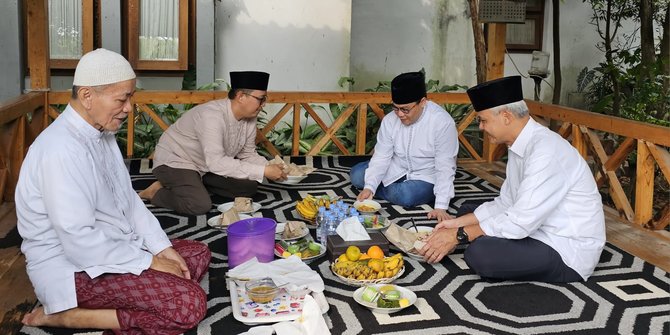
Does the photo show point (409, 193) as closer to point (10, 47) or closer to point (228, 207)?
point (228, 207)

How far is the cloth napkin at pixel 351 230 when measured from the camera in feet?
12.2

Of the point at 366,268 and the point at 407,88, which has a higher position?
the point at 407,88

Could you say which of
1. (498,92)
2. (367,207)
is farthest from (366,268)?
(367,207)

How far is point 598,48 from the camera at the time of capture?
10664 millimetres

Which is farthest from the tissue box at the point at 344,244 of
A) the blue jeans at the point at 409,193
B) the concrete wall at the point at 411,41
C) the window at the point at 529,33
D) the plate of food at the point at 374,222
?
the window at the point at 529,33

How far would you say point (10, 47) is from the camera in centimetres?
715

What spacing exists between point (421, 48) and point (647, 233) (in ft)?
20.2

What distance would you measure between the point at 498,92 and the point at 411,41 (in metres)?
6.93

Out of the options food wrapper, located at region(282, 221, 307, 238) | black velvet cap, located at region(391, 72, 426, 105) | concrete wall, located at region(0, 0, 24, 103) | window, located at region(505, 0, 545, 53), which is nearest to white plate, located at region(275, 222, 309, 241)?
food wrapper, located at region(282, 221, 307, 238)

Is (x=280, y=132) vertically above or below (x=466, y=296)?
above

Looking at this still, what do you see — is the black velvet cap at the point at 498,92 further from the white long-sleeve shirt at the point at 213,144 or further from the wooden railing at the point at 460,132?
the white long-sleeve shirt at the point at 213,144

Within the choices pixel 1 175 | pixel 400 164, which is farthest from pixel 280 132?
pixel 1 175

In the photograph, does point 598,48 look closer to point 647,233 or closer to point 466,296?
point 647,233

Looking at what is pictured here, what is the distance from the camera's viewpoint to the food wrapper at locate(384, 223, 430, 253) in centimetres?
394
